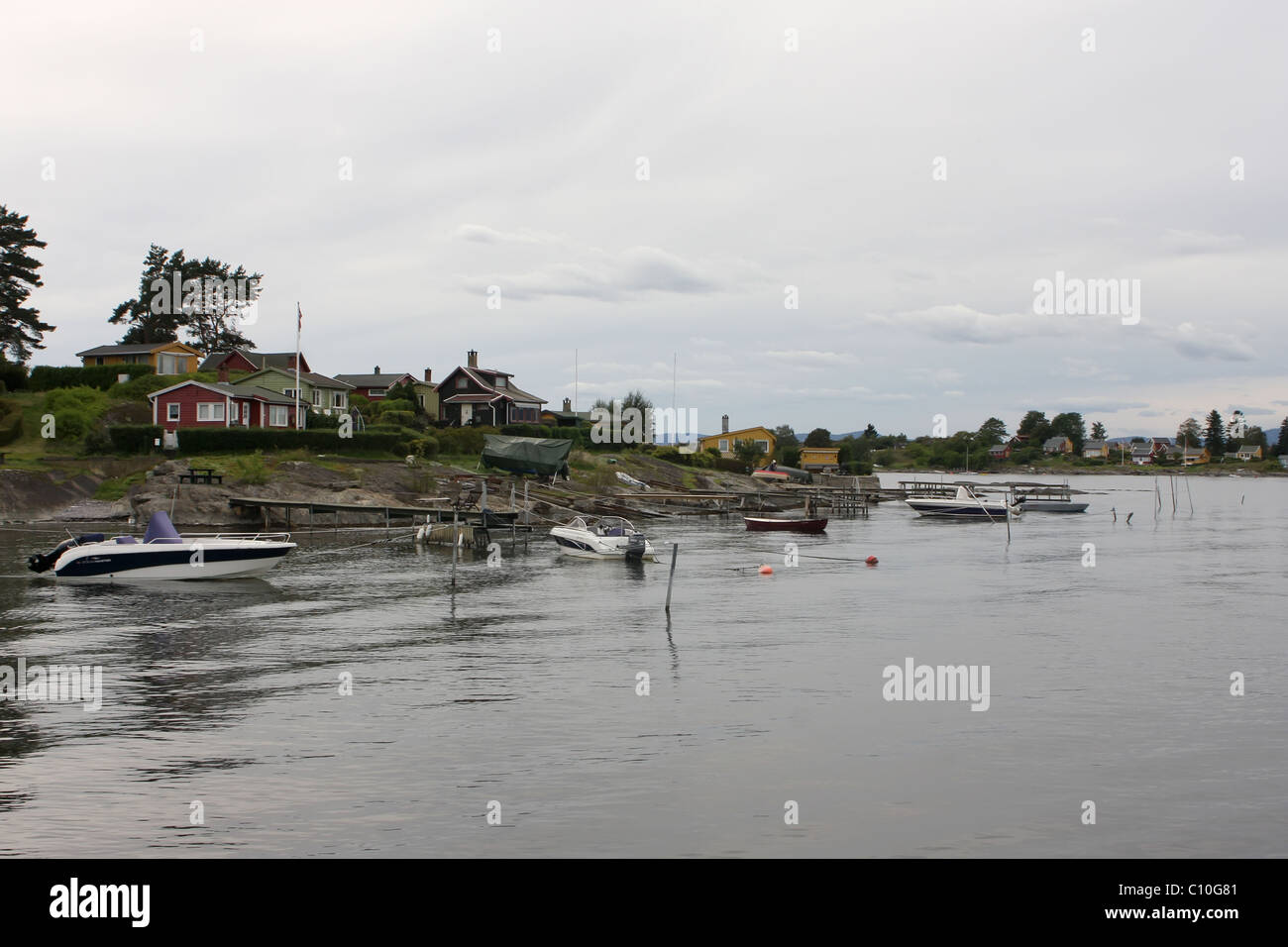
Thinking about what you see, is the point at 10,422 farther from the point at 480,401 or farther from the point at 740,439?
the point at 740,439

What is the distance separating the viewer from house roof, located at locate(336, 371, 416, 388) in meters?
119

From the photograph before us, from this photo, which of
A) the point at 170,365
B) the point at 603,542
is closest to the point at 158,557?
the point at 603,542

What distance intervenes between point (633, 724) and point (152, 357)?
3702 inches

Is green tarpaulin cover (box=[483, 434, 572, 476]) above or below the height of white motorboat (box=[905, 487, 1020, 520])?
above

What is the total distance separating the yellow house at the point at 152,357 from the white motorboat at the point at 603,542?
61149 millimetres

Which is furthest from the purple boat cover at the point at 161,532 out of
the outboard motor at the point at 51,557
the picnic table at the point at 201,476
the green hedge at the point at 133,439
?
the green hedge at the point at 133,439

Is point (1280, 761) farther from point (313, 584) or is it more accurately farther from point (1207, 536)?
point (1207, 536)

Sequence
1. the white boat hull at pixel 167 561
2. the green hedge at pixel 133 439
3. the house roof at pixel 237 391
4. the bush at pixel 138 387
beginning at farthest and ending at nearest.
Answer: the bush at pixel 138 387
the house roof at pixel 237 391
the green hedge at pixel 133 439
the white boat hull at pixel 167 561

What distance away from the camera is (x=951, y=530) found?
8425cm

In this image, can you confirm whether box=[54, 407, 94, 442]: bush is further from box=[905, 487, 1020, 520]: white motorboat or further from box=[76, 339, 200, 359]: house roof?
box=[905, 487, 1020, 520]: white motorboat

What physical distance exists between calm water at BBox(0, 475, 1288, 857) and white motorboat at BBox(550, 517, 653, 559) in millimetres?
9651

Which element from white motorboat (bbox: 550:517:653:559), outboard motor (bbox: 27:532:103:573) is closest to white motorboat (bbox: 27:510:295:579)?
outboard motor (bbox: 27:532:103:573)

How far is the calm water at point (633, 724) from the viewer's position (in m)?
16.3

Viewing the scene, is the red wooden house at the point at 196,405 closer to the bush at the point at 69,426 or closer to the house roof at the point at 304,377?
the bush at the point at 69,426
